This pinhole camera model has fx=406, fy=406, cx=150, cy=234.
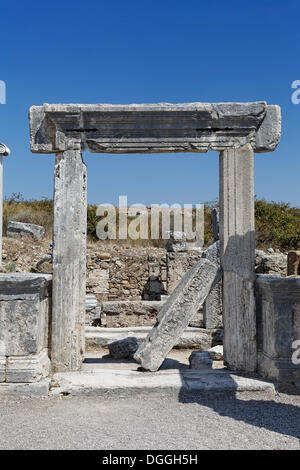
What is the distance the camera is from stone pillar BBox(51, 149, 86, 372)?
4574mm

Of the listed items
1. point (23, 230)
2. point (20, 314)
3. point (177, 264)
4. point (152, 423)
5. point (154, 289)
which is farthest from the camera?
point (23, 230)

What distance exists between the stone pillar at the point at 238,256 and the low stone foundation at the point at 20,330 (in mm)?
2104

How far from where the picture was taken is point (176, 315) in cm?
470

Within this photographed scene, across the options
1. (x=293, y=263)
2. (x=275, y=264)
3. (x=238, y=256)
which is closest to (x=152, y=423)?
(x=238, y=256)

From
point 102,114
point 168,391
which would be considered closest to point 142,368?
point 168,391

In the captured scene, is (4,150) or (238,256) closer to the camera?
(238,256)

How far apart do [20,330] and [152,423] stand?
1.65 meters

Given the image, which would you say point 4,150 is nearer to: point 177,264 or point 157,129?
point 157,129

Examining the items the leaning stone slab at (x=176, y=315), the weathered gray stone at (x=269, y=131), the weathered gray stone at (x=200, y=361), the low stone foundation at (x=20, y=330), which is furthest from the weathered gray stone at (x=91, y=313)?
the weathered gray stone at (x=269, y=131)

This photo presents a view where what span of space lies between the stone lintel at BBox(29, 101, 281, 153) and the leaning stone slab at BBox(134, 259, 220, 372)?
144 cm

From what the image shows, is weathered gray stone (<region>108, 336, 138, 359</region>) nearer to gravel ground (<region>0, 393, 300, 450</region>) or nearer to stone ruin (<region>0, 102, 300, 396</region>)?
stone ruin (<region>0, 102, 300, 396</region>)

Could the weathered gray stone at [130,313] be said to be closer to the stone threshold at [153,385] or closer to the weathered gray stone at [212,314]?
the weathered gray stone at [212,314]

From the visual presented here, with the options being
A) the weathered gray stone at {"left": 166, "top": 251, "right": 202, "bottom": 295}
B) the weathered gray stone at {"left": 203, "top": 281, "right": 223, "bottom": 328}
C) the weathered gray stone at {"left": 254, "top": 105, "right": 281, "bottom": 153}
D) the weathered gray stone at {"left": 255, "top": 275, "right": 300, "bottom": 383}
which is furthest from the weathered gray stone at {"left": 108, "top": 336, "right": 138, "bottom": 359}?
the weathered gray stone at {"left": 166, "top": 251, "right": 202, "bottom": 295}
